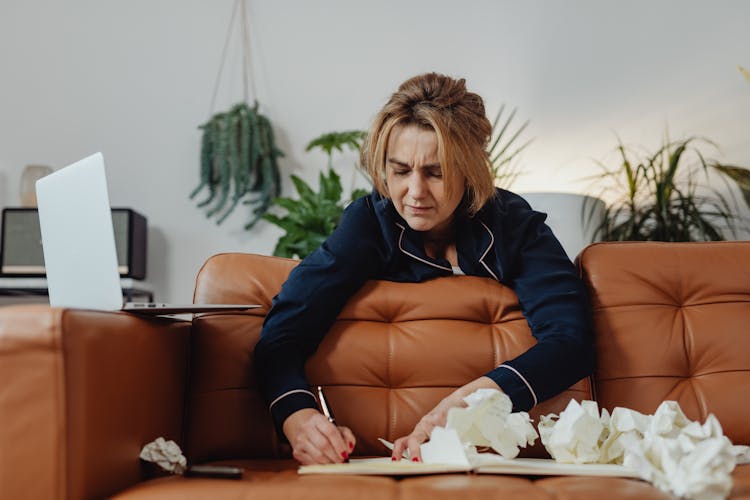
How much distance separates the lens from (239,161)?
3.33 m

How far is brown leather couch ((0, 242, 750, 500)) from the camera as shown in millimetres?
1181

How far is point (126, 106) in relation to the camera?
345 centimetres

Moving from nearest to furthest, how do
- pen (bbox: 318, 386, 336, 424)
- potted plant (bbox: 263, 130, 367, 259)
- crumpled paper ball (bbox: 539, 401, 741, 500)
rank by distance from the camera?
crumpled paper ball (bbox: 539, 401, 741, 500), pen (bbox: 318, 386, 336, 424), potted plant (bbox: 263, 130, 367, 259)

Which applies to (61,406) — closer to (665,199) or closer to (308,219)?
(308,219)

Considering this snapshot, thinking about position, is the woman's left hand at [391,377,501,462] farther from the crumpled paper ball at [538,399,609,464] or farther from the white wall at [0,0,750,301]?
the white wall at [0,0,750,301]

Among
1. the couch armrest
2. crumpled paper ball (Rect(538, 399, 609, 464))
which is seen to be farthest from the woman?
the couch armrest

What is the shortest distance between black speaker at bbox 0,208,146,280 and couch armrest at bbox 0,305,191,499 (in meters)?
2.08

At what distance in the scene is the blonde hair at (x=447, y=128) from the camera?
146 cm

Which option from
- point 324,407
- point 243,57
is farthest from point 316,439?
point 243,57

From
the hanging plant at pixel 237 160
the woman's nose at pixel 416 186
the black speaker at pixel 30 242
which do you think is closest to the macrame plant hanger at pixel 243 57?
the hanging plant at pixel 237 160

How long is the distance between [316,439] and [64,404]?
43cm

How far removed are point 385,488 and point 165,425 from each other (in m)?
0.50

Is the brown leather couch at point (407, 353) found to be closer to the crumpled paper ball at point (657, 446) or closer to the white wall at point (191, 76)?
the crumpled paper ball at point (657, 446)

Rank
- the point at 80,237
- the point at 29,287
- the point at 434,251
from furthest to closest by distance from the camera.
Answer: the point at 29,287 < the point at 434,251 < the point at 80,237
